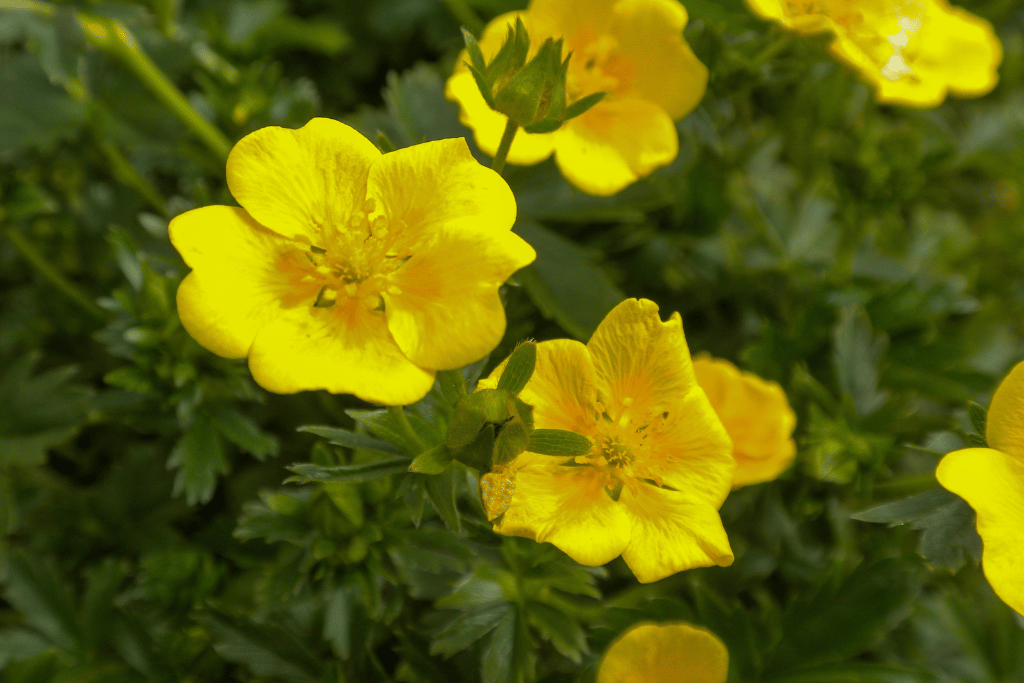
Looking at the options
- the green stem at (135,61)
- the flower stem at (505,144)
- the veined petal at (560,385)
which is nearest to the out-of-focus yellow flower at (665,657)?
the veined petal at (560,385)

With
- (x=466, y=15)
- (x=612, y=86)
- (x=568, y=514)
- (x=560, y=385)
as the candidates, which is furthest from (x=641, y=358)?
(x=466, y=15)

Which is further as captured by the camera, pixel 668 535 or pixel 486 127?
pixel 486 127

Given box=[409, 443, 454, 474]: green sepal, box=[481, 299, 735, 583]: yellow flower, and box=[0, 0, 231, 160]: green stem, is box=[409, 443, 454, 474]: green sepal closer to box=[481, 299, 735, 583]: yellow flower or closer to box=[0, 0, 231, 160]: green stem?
box=[481, 299, 735, 583]: yellow flower

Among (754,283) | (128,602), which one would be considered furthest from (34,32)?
(754,283)

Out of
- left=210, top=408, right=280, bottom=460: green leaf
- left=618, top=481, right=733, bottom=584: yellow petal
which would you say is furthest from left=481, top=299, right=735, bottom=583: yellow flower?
left=210, top=408, right=280, bottom=460: green leaf

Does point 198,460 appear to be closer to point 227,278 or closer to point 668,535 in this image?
point 227,278
